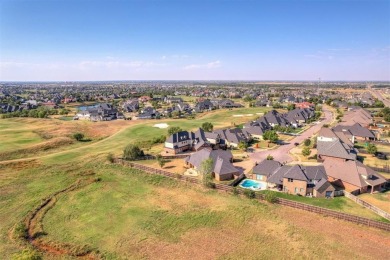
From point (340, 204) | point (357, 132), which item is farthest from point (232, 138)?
point (357, 132)

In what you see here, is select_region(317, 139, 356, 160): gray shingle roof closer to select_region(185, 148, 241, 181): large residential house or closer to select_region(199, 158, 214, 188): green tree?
select_region(185, 148, 241, 181): large residential house

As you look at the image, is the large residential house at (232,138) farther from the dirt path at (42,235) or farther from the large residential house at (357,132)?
the dirt path at (42,235)

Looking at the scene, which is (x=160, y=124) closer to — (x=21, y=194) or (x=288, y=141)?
(x=288, y=141)

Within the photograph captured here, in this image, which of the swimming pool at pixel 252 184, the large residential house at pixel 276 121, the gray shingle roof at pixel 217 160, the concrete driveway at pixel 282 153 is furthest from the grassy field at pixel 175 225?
the large residential house at pixel 276 121

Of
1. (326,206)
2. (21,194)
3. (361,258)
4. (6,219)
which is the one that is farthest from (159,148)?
(361,258)

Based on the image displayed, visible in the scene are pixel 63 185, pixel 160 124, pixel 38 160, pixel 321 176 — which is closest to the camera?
pixel 321 176

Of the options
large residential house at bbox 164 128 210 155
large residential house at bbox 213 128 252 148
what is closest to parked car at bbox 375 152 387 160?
large residential house at bbox 213 128 252 148

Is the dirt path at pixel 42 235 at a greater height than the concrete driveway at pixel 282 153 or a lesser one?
lesser
